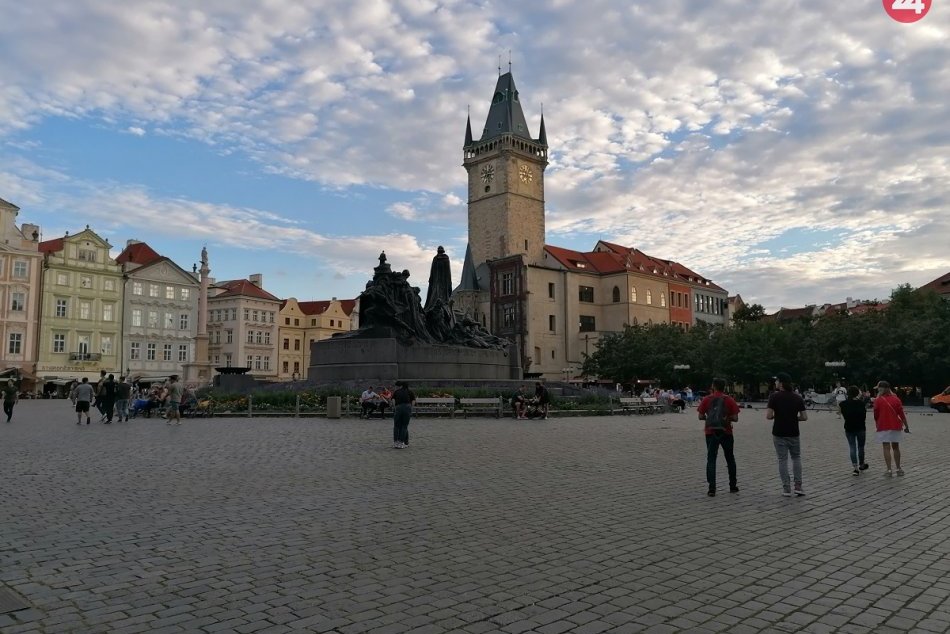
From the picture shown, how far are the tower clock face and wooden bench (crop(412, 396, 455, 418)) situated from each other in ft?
229

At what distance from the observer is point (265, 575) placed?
5926 mm

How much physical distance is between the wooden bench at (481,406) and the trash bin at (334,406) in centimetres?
466

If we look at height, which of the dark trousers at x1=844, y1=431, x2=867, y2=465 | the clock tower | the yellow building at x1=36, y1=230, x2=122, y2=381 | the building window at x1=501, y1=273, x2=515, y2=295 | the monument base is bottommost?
the dark trousers at x1=844, y1=431, x2=867, y2=465

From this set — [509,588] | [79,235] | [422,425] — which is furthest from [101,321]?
[509,588]

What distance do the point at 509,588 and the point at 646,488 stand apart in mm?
5556

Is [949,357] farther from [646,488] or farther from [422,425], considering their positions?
[646,488]

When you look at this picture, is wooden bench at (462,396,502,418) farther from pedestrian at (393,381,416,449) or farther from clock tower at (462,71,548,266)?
clock tower at (462,71,548,266)

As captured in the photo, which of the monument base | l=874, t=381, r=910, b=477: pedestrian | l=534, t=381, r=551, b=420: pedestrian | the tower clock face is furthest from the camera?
the tower clock face

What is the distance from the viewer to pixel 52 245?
69.4m

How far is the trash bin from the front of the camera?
84.3ft

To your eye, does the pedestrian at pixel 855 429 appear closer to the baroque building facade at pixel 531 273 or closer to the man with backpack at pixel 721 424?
the man with backpack at pixel 721 424

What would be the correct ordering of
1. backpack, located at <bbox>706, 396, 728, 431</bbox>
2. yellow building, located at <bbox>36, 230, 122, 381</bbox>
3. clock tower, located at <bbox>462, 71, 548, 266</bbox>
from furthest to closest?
clock tower, located at <bbox>462, 71, 548, 266</bbox> < yellow building, located at <bbox>36, 230, 122, 381</bbox> < backpack, located at <bbox>706, 396, 728, 431</bbox>

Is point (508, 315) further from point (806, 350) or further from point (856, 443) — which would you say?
point (856, 443)

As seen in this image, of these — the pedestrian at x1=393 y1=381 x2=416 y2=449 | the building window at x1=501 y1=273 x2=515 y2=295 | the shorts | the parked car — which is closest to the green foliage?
the parked car
